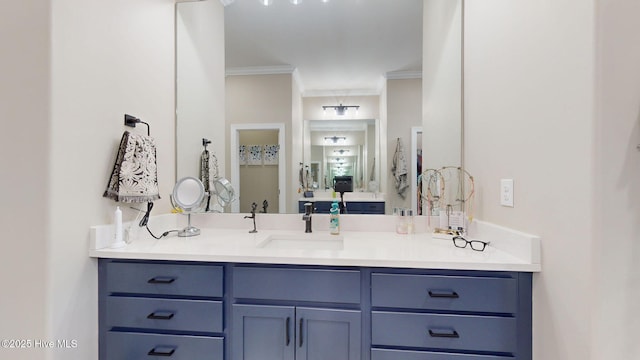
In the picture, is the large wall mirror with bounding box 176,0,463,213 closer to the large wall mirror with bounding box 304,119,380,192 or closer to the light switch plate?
the large wall mirror with bounding box 304,119,380,192

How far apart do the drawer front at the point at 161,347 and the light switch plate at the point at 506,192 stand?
1402 mm

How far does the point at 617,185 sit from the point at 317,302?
107 cm

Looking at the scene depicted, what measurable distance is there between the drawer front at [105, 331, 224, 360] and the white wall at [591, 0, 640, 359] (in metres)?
1.38

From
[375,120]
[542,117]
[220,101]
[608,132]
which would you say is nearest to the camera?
[608,132]

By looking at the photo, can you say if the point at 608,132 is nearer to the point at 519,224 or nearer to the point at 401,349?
the point at 519,224

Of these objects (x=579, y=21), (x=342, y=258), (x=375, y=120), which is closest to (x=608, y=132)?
(x=579, y=21)

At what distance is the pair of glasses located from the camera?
128 cm

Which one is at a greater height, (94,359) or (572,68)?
(572,68)

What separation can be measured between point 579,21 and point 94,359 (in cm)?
229

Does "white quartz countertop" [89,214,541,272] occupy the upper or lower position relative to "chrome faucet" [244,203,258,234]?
lower

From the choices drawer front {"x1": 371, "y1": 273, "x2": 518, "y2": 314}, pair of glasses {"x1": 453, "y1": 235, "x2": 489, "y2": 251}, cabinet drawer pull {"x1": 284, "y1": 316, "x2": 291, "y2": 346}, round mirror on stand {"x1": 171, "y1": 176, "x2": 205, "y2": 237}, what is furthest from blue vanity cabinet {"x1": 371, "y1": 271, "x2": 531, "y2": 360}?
round mirror on stand {"x1": 171, "y1": 176, "x2": 205, "y2": 237}

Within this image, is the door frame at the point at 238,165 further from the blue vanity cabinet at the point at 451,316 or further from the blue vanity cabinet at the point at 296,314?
the blue vanity cabinet at the point at 451,316

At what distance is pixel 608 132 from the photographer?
76 centimetres

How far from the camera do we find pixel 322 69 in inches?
82.0
